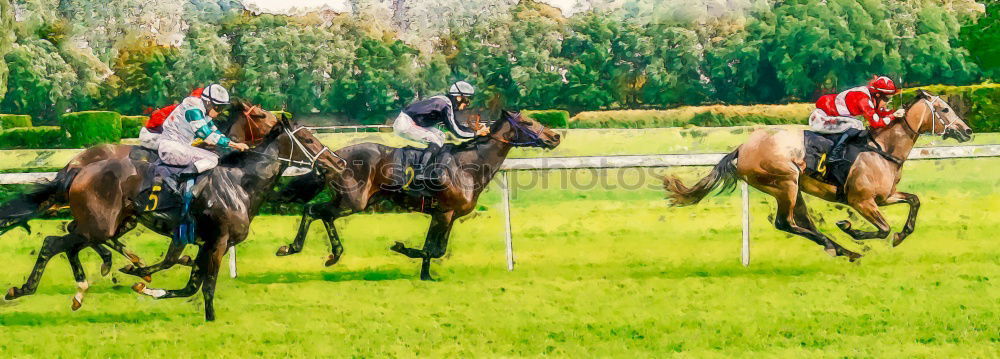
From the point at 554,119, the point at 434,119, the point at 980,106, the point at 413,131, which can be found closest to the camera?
the point at 413,131

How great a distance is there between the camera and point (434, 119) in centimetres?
831

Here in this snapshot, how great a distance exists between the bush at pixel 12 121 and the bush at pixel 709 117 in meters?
19.8

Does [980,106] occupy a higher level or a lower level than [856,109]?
lower

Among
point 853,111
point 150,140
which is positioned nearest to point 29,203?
point 150,140

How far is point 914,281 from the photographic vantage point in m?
7.13

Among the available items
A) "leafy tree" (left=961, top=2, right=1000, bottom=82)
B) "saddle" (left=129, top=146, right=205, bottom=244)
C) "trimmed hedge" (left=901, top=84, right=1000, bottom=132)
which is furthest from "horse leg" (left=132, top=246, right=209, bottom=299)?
"leafy tree" (left=961, top=2, right=1000, bottom=82)

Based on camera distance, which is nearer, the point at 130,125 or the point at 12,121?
the point at 130,125

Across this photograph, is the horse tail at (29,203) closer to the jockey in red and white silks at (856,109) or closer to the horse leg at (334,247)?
the horse leg at (334,247)

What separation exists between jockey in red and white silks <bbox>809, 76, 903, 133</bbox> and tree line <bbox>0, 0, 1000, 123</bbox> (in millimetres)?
33890

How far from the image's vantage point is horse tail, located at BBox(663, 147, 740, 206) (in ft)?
28.0

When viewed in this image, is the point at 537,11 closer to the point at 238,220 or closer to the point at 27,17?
the point at 27,17

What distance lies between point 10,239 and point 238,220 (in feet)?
19.0

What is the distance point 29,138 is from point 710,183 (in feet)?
84.5

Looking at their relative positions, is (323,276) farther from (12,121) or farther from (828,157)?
(12,121)
